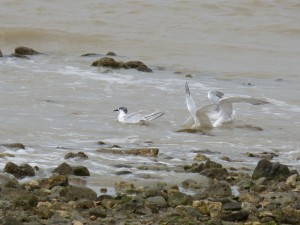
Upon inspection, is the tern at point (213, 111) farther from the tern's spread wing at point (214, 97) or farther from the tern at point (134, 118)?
the tern at point (134, 118)

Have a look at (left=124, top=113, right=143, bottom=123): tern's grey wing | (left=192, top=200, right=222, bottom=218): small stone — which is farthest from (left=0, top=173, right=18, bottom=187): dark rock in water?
(left=124, top=113, right=143, bottom=123): tern's grey wing

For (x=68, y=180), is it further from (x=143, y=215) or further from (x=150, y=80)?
(x=150, y=80)

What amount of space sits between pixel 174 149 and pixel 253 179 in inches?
60.5

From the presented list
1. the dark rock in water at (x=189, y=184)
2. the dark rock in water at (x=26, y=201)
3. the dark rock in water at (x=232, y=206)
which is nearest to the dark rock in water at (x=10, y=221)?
the dark rock in water at (x=26, y=201)

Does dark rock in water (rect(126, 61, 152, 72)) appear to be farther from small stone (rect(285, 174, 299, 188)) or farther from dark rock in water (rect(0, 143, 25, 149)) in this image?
small stone (rect(285, 174, 299, 188))

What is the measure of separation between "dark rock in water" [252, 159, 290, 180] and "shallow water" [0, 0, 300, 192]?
0.64 meters

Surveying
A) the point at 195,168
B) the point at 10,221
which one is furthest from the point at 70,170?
the point at 10,221

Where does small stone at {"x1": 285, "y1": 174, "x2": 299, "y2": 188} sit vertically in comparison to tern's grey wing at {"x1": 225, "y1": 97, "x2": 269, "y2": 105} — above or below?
below

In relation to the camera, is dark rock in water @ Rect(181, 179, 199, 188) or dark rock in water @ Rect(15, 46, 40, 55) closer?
dark rock in water @ Rect(181, 179, 199, 188)

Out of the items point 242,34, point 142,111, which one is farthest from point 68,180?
point 242,34

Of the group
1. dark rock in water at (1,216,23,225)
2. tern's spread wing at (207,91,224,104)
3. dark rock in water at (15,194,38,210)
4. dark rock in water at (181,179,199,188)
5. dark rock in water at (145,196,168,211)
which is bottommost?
dark rock in water at (181,179,199,188)

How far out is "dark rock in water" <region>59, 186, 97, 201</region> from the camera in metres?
5.99

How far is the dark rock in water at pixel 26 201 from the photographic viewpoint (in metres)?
5.61

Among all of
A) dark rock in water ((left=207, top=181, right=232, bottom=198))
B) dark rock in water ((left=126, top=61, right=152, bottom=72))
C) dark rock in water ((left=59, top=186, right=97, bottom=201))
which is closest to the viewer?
dark rock in water ((left=59, top=186, right=97, bottom=201))
